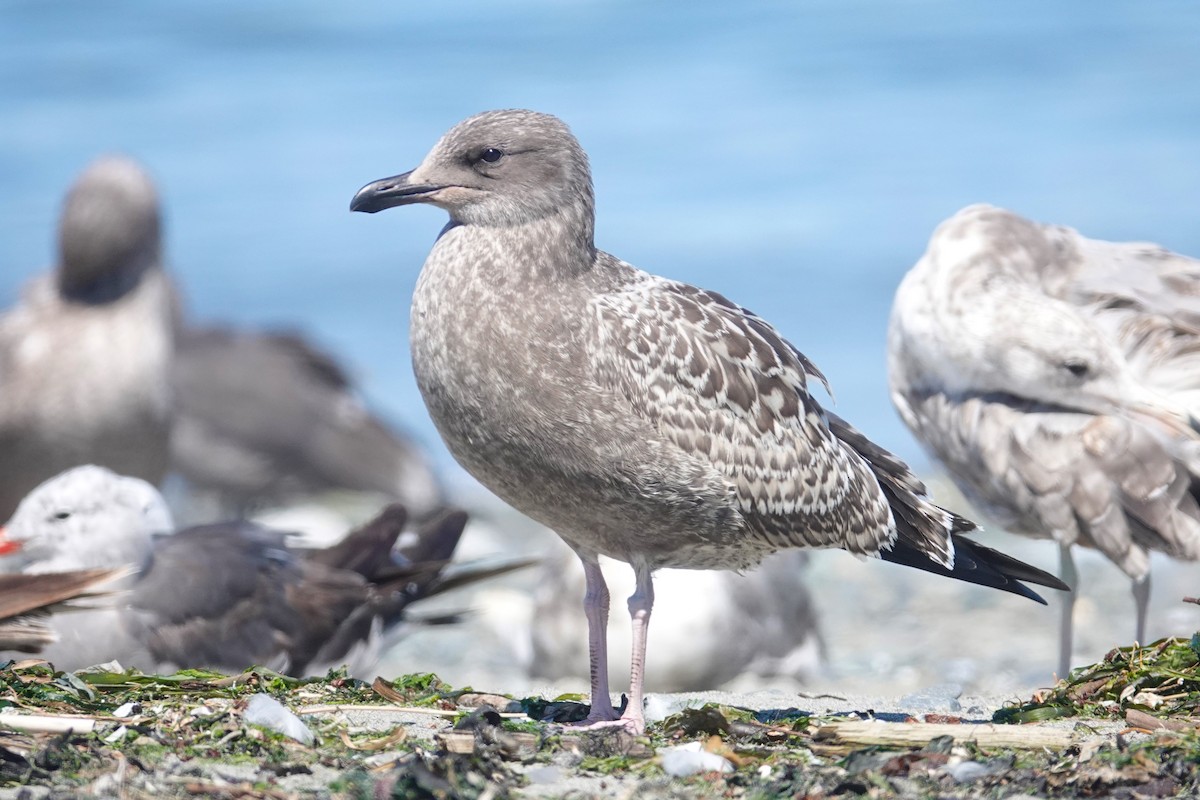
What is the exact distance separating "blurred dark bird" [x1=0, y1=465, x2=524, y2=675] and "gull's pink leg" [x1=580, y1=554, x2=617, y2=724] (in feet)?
7.22

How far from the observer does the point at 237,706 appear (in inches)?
173

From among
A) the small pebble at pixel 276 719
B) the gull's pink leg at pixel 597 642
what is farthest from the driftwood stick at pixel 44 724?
the gull's pink leg at pixel 597 642

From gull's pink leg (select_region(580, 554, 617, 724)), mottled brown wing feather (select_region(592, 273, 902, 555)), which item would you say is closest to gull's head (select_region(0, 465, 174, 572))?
gull's pink leg (select_region(580, 554, 617, 724))

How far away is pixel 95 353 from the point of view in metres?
9.24

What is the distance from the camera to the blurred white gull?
30.0 ft

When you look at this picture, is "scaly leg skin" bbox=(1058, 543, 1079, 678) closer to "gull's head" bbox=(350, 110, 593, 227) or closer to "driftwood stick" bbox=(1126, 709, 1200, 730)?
"driftwood stick" bbox=(1126, 709, 1200, 730)

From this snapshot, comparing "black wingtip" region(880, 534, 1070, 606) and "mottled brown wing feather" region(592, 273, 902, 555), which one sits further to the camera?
"black wingtip" region(880, 534, 1070, 606)

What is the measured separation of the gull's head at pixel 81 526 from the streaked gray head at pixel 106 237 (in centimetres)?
274

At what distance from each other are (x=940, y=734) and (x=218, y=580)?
3.80 metres

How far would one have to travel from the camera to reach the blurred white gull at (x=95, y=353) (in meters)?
9.16

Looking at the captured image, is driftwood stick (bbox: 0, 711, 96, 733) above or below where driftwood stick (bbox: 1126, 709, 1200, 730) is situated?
below

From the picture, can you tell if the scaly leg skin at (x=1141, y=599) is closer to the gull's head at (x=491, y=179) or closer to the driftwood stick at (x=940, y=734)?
the driftwood stick at (x=940, y=734)

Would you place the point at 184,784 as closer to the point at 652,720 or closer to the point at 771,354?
the point at 652,720

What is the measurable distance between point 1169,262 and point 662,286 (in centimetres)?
367
